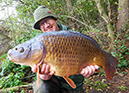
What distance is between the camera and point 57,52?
913mm

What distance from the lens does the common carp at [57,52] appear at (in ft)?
2.95

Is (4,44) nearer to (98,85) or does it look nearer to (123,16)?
(98,85)

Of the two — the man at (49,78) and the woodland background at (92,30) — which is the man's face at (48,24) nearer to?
the man at (49,78)

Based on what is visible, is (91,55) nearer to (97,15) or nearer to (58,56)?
(58,56)

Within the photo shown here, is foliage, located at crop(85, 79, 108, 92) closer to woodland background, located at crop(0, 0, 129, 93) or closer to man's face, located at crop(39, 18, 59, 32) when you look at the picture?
woodland background, located at crop(0, 0, 129, 93)

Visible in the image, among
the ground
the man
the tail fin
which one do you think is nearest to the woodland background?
the ground

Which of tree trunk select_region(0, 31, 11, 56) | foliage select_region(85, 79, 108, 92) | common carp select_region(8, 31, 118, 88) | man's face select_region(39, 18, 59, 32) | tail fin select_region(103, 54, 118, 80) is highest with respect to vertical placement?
man's face select_region(39, 18, 59, 32)

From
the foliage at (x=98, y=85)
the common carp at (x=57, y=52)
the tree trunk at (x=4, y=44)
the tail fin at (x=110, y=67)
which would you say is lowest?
the foliage at (x=98, y=85)

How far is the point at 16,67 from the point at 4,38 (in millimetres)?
2885

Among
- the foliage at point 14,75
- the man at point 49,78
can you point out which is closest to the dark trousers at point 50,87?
the man at point 49,78

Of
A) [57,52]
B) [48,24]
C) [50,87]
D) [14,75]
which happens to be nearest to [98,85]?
[50,87]

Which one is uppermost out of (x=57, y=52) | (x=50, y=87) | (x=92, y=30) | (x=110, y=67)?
(x=57, y=52)

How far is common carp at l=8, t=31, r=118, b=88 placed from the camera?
899 millimetres

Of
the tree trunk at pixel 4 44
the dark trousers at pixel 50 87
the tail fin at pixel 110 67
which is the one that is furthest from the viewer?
the tree trunk at pixel 4 44
